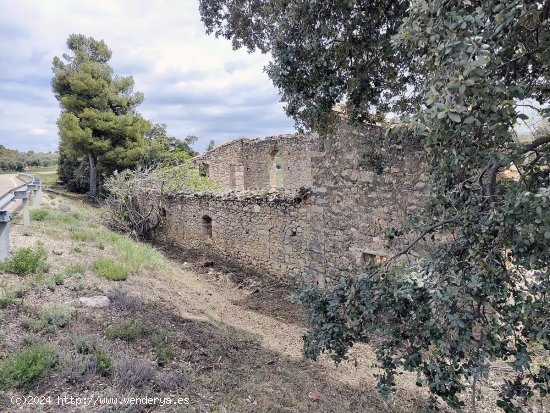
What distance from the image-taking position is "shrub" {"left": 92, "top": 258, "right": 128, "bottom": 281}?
6.49 meters

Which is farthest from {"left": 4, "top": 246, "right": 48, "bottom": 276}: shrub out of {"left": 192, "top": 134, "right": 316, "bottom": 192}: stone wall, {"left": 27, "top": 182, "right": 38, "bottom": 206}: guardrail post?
{"left": 192, "top": 134, "right": 316, "bottom": 192}: stone wall

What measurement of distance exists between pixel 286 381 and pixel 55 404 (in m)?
2.55

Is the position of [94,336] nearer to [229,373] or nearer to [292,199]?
[229,373]

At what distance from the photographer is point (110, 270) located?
21.7ft

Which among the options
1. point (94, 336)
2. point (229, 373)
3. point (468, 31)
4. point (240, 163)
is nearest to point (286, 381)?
point (229, 373)

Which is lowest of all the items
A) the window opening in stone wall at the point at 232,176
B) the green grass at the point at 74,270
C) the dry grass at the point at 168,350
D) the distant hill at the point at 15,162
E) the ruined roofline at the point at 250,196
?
the dry grass at the point at 168,350

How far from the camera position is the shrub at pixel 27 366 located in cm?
311

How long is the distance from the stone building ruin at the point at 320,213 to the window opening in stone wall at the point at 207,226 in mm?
33

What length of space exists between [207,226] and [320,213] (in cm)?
541

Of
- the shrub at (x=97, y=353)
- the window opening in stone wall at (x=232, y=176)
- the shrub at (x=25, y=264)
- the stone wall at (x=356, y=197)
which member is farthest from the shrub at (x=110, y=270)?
the window opening in stone wall at (x=232, y=176)

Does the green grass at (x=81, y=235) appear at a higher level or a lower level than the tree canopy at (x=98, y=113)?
lower

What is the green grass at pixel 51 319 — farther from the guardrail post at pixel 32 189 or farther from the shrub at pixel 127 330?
the guardrail post at pixel 32 189

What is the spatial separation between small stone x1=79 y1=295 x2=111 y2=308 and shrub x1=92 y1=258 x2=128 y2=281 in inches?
49.5

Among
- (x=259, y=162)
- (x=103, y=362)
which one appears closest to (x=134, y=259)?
(x=103, y=362)
